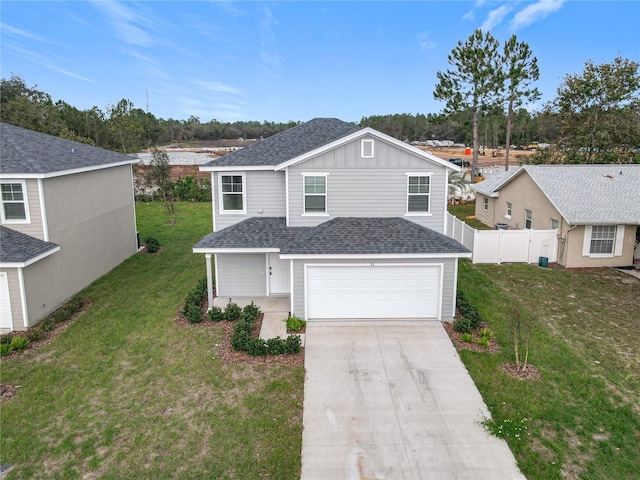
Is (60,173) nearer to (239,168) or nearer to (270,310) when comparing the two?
(239,168)


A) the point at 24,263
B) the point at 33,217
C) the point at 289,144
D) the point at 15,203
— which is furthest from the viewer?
the point at 289,144

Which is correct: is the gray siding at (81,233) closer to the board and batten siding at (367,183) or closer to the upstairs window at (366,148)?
the board and batten siding at (367,183)

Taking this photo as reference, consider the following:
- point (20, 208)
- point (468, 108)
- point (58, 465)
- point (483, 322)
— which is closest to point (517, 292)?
point (483, 322)

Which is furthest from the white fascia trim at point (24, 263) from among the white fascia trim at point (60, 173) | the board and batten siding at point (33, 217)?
the white fascia trim at point (60, 173)

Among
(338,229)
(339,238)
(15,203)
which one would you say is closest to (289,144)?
(338,229)

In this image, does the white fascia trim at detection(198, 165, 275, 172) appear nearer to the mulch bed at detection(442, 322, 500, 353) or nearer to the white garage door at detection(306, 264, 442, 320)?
the white garage door at detection(306, 264, 442, 320)

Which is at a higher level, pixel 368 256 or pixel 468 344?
pixel 368 256

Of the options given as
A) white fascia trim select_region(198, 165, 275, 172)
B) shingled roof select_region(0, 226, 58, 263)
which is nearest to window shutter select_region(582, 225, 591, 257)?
white fascia trim select_region(198, 165, 275, 172)
